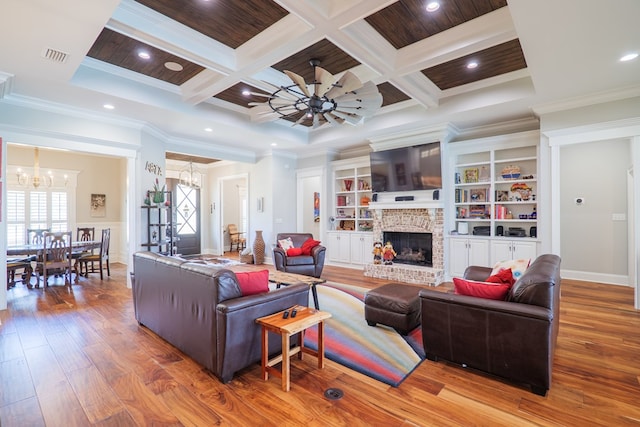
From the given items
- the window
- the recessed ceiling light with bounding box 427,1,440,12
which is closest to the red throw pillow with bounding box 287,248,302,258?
the recessed ceiling light with bounding box 427,1,440,12

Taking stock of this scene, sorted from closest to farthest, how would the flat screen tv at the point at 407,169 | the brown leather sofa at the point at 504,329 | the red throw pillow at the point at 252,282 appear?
the brown leather sofa at the point at 504,329 → the red throw pillow at the point at 252,282 → the flat screen tv at the point at 407,169

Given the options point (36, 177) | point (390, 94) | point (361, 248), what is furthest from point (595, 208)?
point (36, 177)

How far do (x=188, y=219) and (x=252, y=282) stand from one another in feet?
27.4

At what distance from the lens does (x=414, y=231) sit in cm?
639

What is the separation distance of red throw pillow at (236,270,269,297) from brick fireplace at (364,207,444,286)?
3.88 metres

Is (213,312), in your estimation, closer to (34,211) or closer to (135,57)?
(135,57)

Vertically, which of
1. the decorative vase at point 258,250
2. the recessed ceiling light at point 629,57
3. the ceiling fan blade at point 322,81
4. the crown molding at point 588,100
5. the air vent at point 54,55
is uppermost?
the recessed ceiling light at point 629,57

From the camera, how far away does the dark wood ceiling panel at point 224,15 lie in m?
2.90

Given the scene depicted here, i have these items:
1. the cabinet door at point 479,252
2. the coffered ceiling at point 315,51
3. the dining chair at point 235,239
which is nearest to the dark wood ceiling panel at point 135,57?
the coffered ceiling at point 315,51

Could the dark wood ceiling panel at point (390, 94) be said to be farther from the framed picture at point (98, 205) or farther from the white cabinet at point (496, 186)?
the framed picture at point (98, 205)

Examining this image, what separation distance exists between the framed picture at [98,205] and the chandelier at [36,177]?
3.17 ft

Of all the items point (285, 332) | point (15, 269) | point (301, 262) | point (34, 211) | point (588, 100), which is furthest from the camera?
point (34, 211)

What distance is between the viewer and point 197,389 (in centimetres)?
237

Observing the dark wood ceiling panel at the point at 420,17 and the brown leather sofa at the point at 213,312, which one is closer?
the brown leather sofa at the point at 213,312
